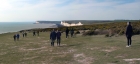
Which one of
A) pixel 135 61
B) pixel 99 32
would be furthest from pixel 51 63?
pixel 99 32

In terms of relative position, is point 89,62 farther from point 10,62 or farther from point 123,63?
point 10,62

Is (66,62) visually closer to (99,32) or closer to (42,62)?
(42,62)

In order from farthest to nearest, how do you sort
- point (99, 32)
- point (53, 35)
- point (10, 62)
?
point (99, 32)
point (53, 35)
point (10, 62)

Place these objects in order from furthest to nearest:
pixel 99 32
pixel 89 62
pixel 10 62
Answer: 1. pixel 99 32
2. pixel 10 62
3. pixel 89 62

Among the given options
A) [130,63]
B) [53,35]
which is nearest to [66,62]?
[130,63]

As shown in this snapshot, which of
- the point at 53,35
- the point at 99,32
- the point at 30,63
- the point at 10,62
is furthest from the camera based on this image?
the point at 99,32

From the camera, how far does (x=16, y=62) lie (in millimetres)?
13383

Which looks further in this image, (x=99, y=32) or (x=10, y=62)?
(x=99, y=32)

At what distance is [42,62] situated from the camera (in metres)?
12.8

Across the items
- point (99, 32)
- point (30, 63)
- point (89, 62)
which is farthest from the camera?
point (99, 32)

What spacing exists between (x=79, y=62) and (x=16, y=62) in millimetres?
4537

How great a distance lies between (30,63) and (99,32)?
2498 centimetres

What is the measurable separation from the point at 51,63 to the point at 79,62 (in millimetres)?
1792

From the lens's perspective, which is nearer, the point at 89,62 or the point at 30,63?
the point at 89,62
